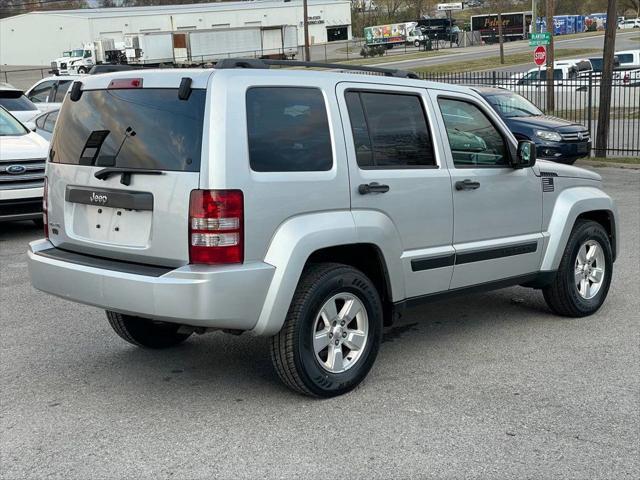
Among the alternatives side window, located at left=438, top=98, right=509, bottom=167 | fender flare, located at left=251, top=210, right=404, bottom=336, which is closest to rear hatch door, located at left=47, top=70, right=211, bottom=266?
fender flare, located at left=251, top=210, right=404, bottom=336

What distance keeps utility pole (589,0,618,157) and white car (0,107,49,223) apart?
13.6m

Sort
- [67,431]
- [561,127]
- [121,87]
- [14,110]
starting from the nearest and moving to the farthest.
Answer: [67,431], [121,87], [14,110], [561,127]

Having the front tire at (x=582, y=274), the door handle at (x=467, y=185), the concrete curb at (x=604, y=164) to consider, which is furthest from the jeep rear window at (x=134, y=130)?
the concrete curb at (x=604, y=164)

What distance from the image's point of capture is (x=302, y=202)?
4.70 m

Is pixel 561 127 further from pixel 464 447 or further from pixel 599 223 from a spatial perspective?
pixel 464 447

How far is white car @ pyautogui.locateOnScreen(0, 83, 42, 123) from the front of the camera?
15411 mm

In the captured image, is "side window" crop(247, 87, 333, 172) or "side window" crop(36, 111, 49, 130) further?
"side window" crop(36, 111, 49, 130)

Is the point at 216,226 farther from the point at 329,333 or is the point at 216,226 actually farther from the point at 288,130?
the point at 329,333

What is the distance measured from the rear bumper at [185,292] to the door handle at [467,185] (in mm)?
1707

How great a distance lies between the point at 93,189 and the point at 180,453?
1.65 meters

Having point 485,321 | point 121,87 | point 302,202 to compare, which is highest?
point 121,87

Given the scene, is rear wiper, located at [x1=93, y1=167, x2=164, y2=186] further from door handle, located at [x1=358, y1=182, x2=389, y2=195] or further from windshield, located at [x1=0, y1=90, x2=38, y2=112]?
windshield, located at [x1=0, y1=90, x2=38, y2=112]

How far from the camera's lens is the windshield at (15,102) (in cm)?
1559

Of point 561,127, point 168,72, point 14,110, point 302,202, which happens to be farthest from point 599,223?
point 14,110
